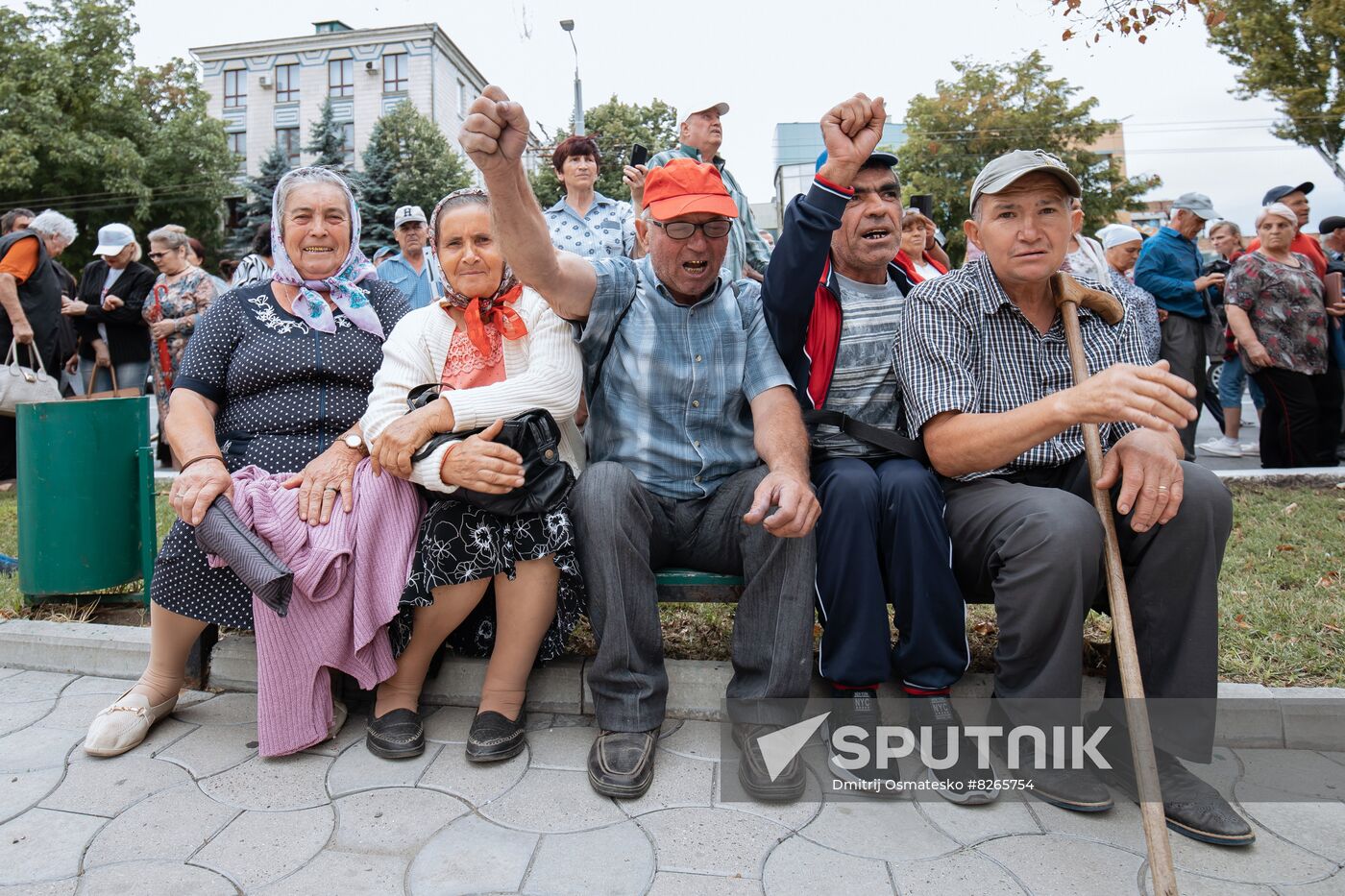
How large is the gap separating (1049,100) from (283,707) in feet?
90.6

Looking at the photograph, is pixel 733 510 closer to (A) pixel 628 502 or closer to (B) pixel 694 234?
(A) pixel 628 502

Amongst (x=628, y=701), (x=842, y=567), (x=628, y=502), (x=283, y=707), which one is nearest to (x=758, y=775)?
(x=628, y=701)

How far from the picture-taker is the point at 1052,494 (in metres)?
2.43

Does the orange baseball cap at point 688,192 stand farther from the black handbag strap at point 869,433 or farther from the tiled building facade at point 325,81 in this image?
the tiled building facade at point 325,81

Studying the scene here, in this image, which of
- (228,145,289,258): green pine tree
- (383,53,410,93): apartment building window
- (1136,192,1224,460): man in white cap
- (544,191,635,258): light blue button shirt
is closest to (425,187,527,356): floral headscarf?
(544,191,635,258): light blue button shirt

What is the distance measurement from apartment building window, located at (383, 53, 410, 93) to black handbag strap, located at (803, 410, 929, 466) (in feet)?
151

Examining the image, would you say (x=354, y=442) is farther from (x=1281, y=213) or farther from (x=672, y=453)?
(x=1281, y=213)

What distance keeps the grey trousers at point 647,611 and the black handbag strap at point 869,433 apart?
0.41 meters

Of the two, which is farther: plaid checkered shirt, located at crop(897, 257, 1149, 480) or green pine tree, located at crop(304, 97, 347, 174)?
green pine tree, located at crop(304, 97, 347, 174)

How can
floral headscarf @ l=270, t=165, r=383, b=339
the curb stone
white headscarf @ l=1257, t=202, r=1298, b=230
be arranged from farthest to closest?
white headscarf @ l=1257, t=202, r=1298, b=230, floral headscarf @ l=270, t=165, r=383, b=339, the curb stone

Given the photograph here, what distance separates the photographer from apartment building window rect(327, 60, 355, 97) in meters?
43.8

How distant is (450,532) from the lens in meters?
2.56

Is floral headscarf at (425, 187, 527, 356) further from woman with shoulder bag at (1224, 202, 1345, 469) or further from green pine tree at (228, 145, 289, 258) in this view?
green pine tree at (228, 145, 289, 258)

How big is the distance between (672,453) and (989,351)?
3.38 ft
